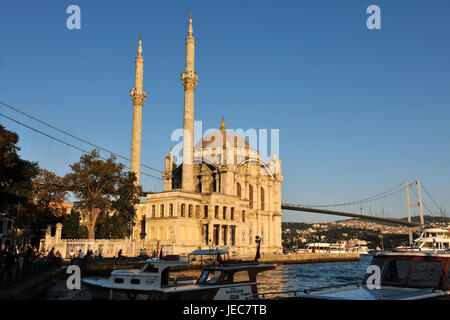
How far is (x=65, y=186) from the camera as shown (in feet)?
150

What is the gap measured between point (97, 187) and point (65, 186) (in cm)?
378

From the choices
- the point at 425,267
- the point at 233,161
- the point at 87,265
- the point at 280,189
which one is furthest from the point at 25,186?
the point at 280,189

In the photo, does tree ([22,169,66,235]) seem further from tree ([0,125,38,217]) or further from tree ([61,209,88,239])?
tree ([0,125,38,217])

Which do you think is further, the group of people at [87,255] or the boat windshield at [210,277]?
the group of people at [87,255]

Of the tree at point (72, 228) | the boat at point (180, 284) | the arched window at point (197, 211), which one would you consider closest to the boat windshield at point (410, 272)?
the boat at point (180, 284)

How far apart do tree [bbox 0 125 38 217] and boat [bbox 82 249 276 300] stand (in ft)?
71.0

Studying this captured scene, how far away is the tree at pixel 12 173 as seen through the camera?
3241 centimetres

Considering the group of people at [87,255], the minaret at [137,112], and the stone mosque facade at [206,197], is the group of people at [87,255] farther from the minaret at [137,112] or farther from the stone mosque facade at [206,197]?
the minaret at [137,112]

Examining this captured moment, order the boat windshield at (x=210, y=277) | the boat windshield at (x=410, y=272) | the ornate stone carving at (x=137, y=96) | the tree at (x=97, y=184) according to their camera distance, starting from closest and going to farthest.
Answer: the boat windshield at (x=410, y=272)
the boat windshield at (x=210, y=277)
the tree at (x=97, y=184)
the ornate stone carving at (x=137, y=96)

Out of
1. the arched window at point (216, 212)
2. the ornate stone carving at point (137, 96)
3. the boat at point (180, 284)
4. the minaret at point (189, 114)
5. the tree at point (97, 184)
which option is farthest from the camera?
the ornate stone carving at point (137, 96)

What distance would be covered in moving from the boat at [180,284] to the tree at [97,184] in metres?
30.1

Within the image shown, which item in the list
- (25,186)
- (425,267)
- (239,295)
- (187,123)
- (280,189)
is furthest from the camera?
(280,189)

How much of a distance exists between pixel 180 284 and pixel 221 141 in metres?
62.5
